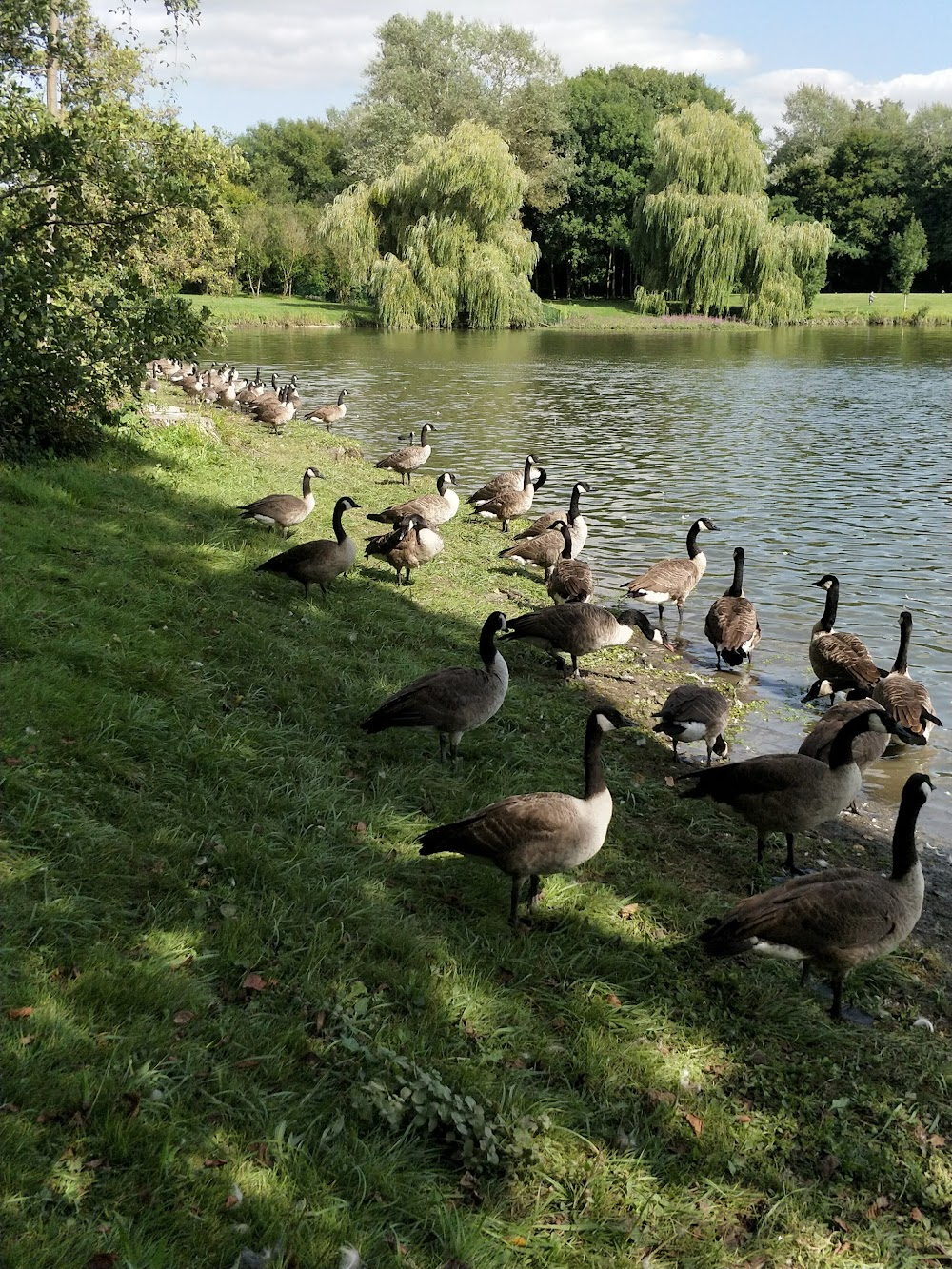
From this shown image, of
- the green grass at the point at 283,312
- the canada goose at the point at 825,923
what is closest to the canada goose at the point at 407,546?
the canada goose at the point at 825,923

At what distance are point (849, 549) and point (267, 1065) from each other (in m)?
15.2

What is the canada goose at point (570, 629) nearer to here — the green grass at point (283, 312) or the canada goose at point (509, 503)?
the canada goose at point (509, 503)

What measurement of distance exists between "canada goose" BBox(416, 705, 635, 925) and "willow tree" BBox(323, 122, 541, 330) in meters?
51.5

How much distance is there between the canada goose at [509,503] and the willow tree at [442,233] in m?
39.6

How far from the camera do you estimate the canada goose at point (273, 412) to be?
78.9 ft

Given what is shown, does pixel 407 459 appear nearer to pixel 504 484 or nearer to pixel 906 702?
pixel 504 484

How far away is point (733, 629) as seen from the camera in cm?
1124

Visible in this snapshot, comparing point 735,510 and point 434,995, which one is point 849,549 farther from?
point 434,995

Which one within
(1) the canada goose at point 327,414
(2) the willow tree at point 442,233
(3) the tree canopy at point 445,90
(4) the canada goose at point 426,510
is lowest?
(4) the canada goose at point 426,510

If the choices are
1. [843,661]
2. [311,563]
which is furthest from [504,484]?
[843,661]

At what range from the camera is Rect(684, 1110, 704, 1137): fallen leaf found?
4.26 m

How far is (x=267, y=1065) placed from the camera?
393 cm

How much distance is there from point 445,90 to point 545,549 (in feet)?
219

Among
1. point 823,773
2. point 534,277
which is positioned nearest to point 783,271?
point 534,277
